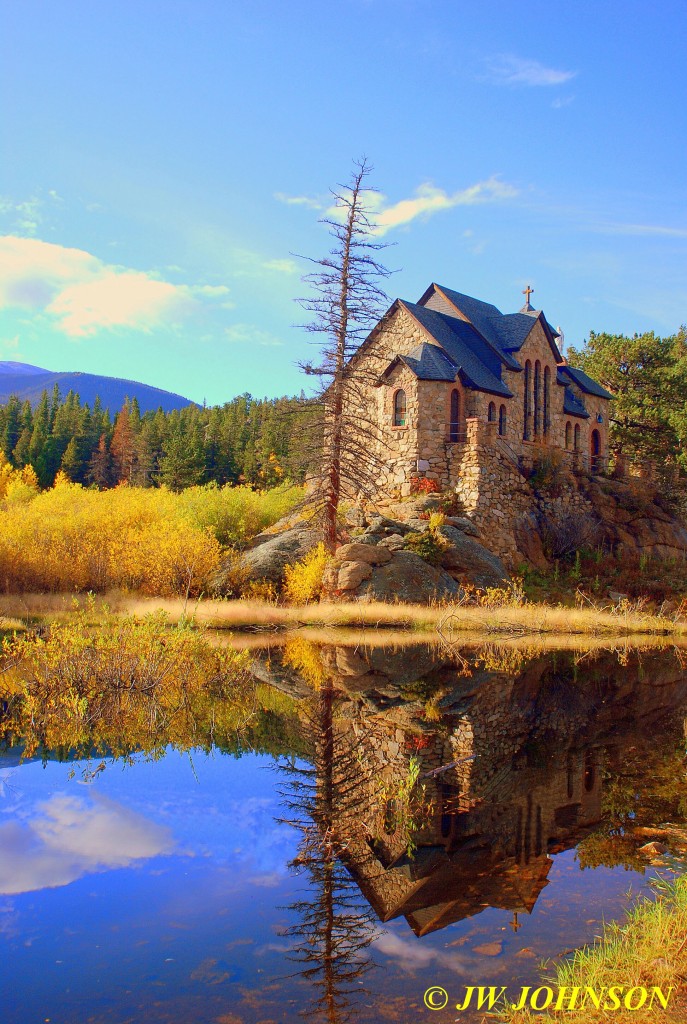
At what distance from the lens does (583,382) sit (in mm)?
42219

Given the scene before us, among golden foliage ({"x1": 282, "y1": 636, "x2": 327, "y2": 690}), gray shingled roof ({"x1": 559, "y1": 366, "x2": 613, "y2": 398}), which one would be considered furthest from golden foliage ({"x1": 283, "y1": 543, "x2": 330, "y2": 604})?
gray shingled roof ({"x1": 559, "y1": 366, "x2": 613, "y2": 398})

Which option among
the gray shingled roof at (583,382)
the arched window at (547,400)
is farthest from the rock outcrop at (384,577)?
the gray shingled roof at (583,382)

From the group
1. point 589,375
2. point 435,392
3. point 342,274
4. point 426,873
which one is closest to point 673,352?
A: point 589,375

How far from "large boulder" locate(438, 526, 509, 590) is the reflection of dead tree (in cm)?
1669

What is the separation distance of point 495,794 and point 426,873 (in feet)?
7.96

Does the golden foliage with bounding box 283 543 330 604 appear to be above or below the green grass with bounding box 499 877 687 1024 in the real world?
above

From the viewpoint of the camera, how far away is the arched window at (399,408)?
3288cm

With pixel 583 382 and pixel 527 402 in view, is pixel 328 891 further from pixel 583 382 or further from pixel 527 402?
pixel 583 382

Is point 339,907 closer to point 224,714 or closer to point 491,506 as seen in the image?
point 224,714

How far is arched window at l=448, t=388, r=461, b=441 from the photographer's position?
1286 inches

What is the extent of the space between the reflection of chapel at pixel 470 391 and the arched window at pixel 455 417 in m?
0.04

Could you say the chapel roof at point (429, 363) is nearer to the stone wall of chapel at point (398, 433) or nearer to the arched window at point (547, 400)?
the stone wall of chapel at point (398, 433)

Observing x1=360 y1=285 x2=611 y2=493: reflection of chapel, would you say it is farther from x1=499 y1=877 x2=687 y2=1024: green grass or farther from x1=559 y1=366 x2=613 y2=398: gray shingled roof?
x1=499 y1=877 x2=687 y2=1024: green grass

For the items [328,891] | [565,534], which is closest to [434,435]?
[565,534]
